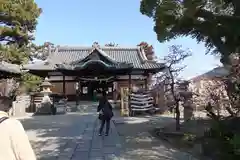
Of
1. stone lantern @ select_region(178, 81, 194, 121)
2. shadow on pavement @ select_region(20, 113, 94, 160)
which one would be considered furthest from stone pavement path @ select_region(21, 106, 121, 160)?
stone lantern @ select_region(178, 81, 194, 121)

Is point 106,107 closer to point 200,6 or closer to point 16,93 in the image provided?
point 200,6

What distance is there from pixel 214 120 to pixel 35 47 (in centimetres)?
2263

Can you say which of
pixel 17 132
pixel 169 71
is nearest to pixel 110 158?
pixel 17 132

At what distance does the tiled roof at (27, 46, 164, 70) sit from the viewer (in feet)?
99.9

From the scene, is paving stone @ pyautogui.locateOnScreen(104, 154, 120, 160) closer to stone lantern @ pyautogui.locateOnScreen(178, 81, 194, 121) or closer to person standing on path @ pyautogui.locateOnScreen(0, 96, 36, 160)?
stone lantern @ pyautogui.locateOnScreen(178, 81, 194, 121)

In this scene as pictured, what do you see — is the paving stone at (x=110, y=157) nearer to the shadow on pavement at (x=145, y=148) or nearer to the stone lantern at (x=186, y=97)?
the shadow on pavement at (x=145, y=148)

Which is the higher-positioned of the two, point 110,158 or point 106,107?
point 106,107

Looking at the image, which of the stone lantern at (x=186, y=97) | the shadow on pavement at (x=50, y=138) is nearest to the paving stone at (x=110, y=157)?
the shadow on pavement at (x=50, y=138)

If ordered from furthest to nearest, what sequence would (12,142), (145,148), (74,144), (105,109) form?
(105,109) → (74,144) → (145,148) → (12,142)

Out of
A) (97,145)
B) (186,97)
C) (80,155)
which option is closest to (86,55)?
(186,97)

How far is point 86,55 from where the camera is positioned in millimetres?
31156

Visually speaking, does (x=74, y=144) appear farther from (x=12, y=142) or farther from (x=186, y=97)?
(x=12, y=142)

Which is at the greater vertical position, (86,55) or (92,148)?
(86,55)

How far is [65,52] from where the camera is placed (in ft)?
116
